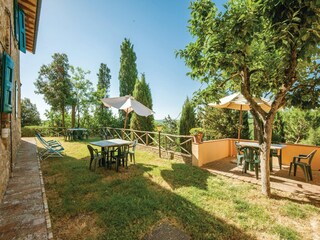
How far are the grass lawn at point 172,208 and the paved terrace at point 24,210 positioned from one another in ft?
0.82

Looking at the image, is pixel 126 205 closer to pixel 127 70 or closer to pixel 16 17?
pixel 16 17

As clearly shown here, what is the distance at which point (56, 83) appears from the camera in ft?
54.2

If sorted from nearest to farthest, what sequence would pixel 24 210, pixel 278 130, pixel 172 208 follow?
pixel 24 210 < pixel 172 208 < pixel 278 130

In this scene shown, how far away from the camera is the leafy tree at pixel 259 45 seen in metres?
2.31

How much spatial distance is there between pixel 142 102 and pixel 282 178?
10.3 m

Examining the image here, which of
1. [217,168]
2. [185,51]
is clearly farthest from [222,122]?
[185,51]

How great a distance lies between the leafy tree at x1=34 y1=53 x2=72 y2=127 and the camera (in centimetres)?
1630

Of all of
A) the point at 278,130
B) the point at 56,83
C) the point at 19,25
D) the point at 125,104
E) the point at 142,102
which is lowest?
the point at 278,130

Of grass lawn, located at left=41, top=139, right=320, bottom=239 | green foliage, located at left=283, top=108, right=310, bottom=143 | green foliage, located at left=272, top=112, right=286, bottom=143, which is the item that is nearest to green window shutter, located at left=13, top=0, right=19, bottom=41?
grass lawn, located at left=41, top=139, right=320, bottom=239

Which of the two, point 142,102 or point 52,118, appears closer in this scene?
point 142,102

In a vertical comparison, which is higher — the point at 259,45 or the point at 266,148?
the point at 259,45

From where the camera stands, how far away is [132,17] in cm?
793

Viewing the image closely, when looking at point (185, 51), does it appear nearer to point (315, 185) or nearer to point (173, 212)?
point (173, 212)

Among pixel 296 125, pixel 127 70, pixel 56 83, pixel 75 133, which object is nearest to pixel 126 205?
pixel 75 133
